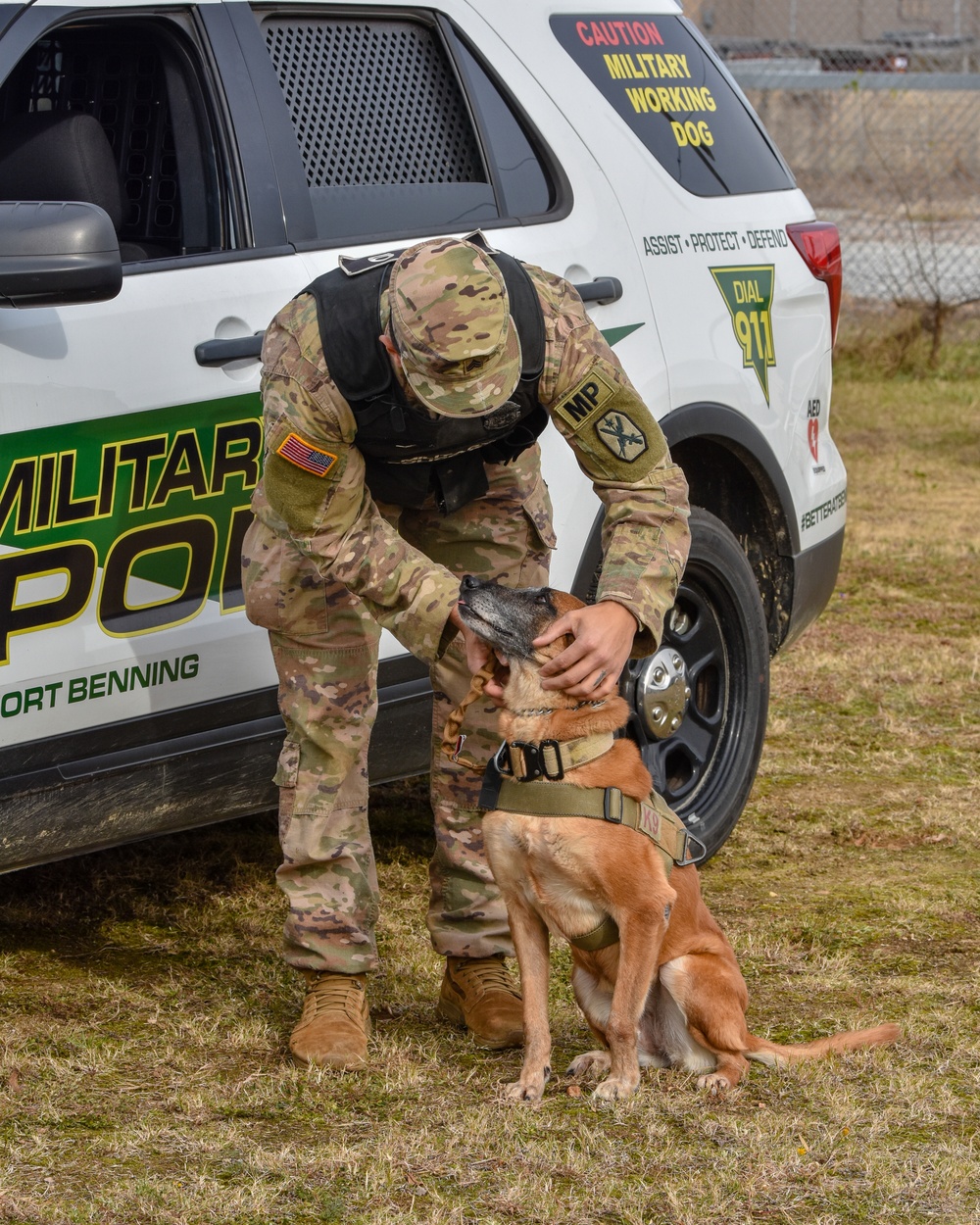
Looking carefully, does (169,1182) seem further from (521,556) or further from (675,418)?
(675,418)

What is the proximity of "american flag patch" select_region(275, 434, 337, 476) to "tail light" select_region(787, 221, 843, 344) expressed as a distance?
79.6 inches

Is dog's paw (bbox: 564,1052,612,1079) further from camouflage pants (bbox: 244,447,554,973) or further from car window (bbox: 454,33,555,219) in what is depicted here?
car window (bbox: 454,33,555,219)

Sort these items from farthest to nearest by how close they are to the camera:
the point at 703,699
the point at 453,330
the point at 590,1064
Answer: the point at 703,699 < the point at 590,1064 < the point at 453,330

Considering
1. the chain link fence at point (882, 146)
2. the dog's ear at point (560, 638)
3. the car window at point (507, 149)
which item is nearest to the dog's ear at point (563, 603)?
the dog's ear at point (560, 638)

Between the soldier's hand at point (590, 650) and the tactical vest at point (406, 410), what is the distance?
362 millimetres

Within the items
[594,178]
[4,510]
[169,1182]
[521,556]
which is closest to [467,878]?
[521,556]

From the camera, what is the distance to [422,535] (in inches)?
122

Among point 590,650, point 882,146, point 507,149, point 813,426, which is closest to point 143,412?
point 590,650

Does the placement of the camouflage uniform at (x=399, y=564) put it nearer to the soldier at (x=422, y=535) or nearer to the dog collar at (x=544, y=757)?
the soldier at (x=422, y=535)

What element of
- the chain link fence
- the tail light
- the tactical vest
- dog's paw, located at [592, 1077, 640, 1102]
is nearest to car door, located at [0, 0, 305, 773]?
the tactical vest

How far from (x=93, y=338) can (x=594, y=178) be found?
1393 millimetres

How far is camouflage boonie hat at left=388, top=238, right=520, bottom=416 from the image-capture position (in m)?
2.50

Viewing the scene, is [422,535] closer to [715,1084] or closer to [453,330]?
[453,330]

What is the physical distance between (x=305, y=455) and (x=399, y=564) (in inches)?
10.0
